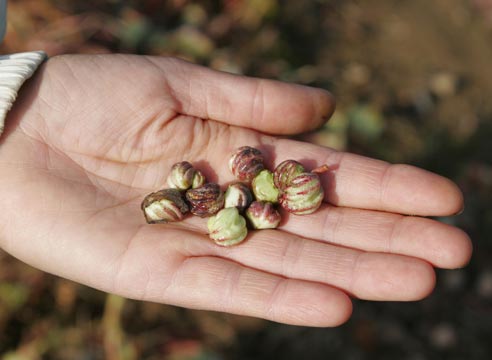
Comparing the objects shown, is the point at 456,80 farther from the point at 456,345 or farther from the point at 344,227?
the point at 344,227

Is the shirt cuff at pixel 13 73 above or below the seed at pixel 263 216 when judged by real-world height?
above

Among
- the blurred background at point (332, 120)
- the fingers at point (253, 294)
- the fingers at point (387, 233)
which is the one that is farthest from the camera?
the blurred background at point (332, 120)

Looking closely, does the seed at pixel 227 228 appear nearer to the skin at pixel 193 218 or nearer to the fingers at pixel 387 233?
the skin at pixel 193 218

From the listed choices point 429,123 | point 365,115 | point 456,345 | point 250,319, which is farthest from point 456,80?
point 250,319

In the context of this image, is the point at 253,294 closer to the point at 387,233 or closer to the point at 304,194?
the point at 304,194

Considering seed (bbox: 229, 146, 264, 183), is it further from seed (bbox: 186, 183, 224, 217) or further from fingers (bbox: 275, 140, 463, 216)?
fingers (bbox: 275, 140, 463, 216)

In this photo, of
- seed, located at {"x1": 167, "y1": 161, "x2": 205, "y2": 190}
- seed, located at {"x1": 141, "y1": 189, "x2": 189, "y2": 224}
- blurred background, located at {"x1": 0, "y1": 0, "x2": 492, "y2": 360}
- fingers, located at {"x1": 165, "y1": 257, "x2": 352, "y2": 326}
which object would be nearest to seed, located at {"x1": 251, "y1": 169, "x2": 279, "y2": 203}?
seed, located at {"x1": 167, "y1": 161, "x2": 205, "y2": 190}

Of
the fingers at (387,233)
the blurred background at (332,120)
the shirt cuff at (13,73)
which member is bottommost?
the blurred background at (332,120)

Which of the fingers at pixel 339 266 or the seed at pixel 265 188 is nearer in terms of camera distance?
the fingers at pixel 339 266

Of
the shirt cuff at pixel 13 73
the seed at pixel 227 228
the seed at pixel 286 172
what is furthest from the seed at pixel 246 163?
the shirt cuff at pixel 13 73

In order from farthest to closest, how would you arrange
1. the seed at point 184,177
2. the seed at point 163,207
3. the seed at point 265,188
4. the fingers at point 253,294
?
the seed at point 265,188 → the seed at point 184,177 → the seed at point 163,207 → the fingers at point 253,294
